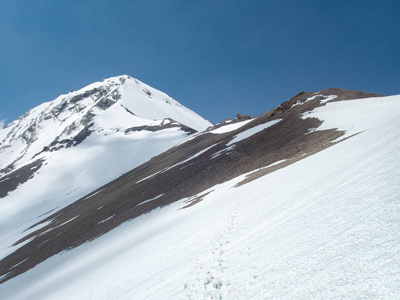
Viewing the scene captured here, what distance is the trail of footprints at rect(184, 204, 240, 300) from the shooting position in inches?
176

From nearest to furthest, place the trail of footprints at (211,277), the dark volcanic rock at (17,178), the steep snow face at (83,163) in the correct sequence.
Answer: the trail of footprints at (211,277) → the steep snow face at (83,163) → the dark volcanic rock at (17,178)

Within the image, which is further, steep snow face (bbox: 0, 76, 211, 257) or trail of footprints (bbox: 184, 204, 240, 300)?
steep snow face (bbox: 0, 76, 211, 257)

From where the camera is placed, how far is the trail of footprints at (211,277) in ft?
14.7

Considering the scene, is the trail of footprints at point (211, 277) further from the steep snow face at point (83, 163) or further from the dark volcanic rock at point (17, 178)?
the dark volcanic rock at point (17, 178)

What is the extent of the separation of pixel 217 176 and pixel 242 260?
Result: 22768mm

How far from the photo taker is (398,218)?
3307 mm

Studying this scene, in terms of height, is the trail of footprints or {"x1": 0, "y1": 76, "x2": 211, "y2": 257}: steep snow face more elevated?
{"x1": 0, "y1": 76, "x2": 211, "y2": 257}: steep snow face

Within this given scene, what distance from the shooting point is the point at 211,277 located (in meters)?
5.10

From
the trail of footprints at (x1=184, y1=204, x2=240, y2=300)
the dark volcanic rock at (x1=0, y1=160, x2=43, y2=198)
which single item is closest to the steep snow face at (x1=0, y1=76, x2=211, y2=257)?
the dark volcanic rock at (x1=0, y1=160, x2=43, y2=198)

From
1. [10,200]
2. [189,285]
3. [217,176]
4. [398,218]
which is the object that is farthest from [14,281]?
[10,200]

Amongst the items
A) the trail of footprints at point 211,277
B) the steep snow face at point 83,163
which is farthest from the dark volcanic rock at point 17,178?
the trail of footprints at point 211,277

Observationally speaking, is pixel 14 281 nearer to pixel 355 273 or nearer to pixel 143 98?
pixel 355 273

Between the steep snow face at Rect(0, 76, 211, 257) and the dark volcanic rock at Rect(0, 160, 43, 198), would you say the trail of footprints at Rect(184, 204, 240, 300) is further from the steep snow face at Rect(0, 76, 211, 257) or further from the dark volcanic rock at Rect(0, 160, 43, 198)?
the dark volcanic rock at Rect(0, 160, 43, 198)

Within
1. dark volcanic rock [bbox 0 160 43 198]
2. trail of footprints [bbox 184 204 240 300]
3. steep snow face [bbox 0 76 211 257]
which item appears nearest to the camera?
trail of footprints [bbox 184 204 240 300]
